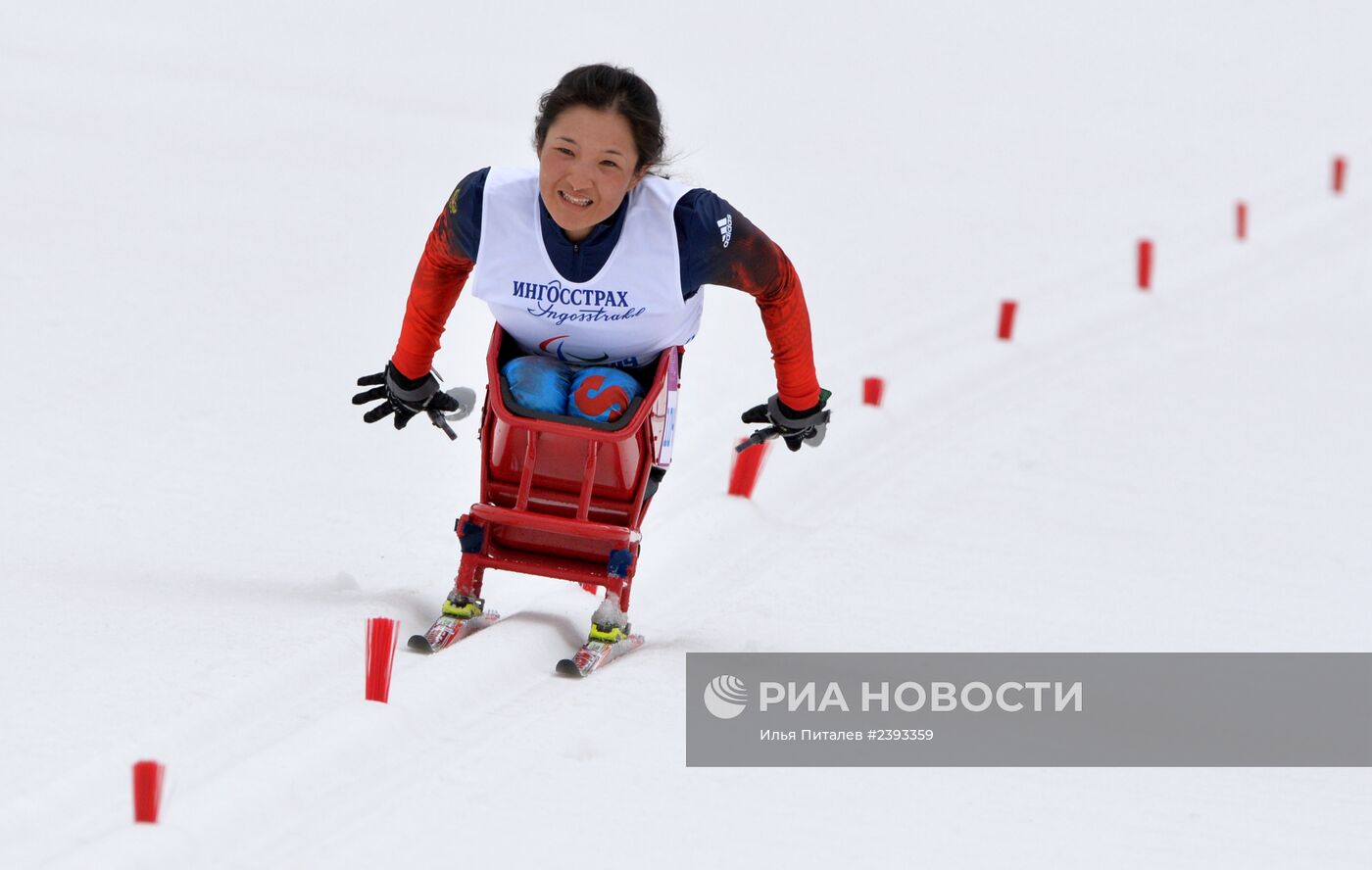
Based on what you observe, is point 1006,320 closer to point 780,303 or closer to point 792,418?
point 792,418

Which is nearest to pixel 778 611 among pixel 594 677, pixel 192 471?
pixel 594 677

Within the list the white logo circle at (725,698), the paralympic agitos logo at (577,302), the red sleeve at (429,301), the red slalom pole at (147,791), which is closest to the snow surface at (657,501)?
the red slalom pole at (147,791)

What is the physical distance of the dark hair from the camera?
402 centimetres

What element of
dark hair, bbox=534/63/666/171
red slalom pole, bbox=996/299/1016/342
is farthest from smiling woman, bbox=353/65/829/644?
red slalom pole, bbox=996/299/1016/342

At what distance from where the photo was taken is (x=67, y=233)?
8141 mm

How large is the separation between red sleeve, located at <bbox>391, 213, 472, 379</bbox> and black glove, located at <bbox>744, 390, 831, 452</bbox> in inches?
31.1

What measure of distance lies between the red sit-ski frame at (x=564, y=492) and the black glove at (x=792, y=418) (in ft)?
0.87

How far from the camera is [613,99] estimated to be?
158 inches

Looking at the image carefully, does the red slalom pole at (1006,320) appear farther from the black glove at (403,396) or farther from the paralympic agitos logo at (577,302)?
the paralympic agitos logo at (577,302)

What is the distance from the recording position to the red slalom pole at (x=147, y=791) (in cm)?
298

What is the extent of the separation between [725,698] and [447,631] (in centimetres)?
71

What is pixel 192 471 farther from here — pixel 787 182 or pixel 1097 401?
pixel 787 182

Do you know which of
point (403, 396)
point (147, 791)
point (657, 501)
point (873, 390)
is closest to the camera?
point (147, 791)

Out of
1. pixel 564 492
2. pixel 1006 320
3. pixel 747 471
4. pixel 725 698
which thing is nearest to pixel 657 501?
pixel 747 471
